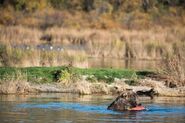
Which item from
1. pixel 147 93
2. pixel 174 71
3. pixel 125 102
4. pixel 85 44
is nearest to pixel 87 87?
pixel 147 93

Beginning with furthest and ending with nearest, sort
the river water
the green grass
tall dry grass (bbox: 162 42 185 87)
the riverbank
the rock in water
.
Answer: the green grass, tall dry grass (bbox: 162 42 185 87), the riverbank, the rock in water, the river water

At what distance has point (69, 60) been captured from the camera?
4225 centimetres

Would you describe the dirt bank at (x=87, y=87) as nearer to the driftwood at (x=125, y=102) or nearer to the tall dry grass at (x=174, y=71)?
the tall dry grass at (x=174, y=71)

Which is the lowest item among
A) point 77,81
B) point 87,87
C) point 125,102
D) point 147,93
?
point 125,102

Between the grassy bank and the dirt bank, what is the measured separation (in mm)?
422

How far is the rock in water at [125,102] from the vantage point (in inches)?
1074

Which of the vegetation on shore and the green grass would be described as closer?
the green grass

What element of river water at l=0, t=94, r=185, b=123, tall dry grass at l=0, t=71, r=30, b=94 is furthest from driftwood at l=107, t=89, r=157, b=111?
tall dry grass at l=0, t=71, r=30, b=94

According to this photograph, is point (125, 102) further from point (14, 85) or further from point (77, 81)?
point (77, 81)

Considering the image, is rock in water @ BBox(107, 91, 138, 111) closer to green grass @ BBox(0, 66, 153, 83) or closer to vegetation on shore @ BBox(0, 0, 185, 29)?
green grass @ BBox(0, 66, 153, 83)

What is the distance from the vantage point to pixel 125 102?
90.1ft

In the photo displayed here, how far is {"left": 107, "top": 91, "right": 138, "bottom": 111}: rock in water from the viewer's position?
27281 mm

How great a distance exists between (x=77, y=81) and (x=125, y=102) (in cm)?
771

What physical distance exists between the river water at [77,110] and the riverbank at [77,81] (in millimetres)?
1148
